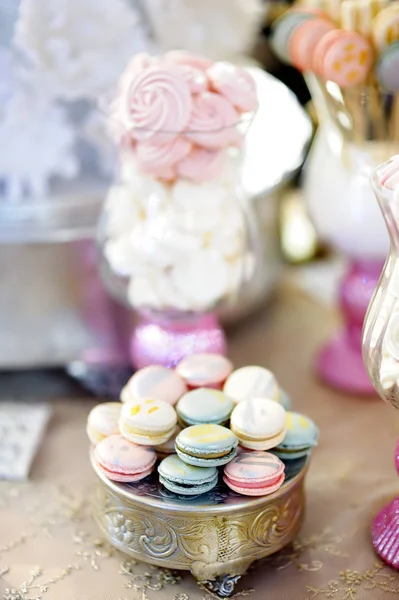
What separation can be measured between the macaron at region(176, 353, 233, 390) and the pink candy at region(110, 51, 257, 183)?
0.71 ft

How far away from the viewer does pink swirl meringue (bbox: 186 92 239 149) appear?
2.93 feet

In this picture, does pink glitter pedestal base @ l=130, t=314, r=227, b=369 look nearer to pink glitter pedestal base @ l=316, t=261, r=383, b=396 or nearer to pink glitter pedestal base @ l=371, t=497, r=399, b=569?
pink glitter pedestal base @ l=316, t=261, r=383, b=396

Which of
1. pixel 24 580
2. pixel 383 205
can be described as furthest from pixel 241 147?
pixel 24 580

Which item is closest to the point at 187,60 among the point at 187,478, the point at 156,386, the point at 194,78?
the point at 194,78

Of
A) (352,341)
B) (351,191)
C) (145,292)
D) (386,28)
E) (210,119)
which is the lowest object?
(352,341)

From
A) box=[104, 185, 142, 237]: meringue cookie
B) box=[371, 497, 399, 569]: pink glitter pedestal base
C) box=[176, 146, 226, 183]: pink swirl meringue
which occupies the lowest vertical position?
box=[371, 497, 399, 569]: pink glitter pedestal base

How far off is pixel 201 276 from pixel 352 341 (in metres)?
0.35

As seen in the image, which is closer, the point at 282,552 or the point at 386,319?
the point at 386,319

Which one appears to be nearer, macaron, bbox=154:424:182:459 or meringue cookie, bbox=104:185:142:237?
macaron, bbox=154:424:182:459

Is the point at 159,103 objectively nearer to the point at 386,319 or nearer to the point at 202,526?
A: the point at 386,319

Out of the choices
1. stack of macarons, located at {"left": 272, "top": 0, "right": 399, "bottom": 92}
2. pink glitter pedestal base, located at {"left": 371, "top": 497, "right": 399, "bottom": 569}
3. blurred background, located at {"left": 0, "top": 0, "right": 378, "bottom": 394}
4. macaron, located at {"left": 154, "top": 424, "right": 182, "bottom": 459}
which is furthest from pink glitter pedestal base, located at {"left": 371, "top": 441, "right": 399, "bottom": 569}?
stack of macarons, located at {"left": 272, "top": 0, "right": 399, "bottom": 92}

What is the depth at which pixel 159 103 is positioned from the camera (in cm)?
88

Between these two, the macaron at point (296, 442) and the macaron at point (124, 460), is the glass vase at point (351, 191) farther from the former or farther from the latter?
the macaron at point (124, 460)

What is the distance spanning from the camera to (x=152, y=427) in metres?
0.78
